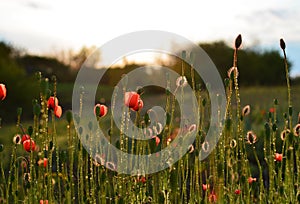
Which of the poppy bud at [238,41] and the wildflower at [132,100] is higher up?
the poppy bud at [238,41]

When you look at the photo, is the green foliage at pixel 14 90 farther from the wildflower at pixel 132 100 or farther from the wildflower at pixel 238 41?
the wildflower at pixel 238 41

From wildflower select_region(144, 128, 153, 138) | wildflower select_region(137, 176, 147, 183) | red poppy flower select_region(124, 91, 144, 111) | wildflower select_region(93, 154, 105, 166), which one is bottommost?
wildflower select_region(137, 176, 147, 183)

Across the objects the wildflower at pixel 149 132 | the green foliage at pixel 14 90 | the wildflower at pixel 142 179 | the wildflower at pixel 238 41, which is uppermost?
the green foliage at pixel 14 90

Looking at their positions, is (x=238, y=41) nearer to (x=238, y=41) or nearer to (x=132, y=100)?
(x=238, y=41)

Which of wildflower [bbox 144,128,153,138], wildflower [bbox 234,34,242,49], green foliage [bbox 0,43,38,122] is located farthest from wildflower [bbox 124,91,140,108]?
green foliage [bbox 0,43,38,122]

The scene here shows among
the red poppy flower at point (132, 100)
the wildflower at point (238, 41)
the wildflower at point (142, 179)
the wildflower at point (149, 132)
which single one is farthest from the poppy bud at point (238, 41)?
the wildflower at point (142, 179)

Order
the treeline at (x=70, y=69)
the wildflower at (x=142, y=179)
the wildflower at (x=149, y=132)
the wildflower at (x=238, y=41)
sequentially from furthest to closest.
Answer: the treeline at (x=70, y=69) < the wildflower at (x=149, y=132) < the wildflower at (x=142, y=179) < the wildflower at (x=238, y=41)

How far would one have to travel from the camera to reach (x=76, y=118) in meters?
2.41

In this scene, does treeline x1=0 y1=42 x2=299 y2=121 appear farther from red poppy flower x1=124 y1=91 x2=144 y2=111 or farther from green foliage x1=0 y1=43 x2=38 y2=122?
red poppy flower x1=124 y1=91 x2=144 y2=111

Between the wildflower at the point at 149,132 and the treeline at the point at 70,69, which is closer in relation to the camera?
the wildflower at the point at 149,132

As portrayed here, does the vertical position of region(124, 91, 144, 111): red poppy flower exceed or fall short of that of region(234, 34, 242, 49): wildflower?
it falls short

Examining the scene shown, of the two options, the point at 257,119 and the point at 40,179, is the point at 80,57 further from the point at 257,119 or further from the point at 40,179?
the point at 40,179

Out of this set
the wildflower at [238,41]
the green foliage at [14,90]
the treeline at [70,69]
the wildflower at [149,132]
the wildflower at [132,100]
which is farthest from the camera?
the treeline at [70,69]

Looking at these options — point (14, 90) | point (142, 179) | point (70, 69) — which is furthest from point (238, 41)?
point (70, 69)
